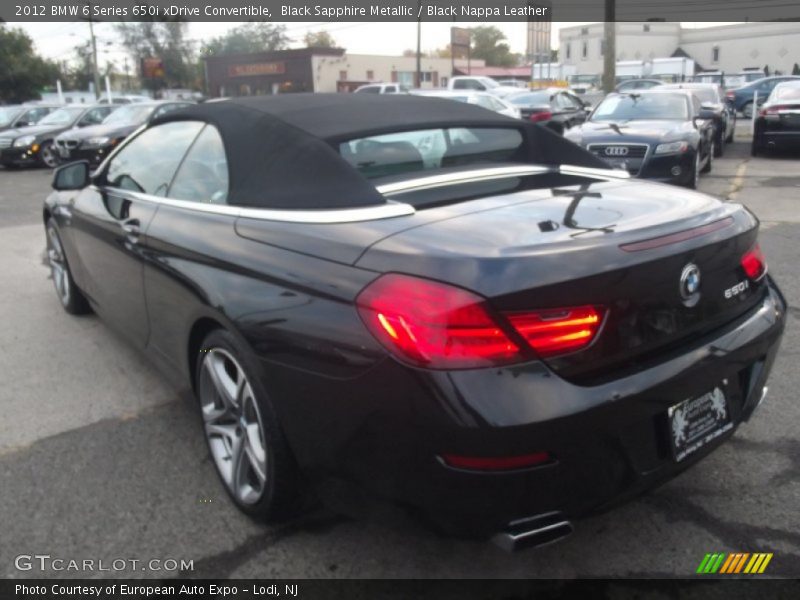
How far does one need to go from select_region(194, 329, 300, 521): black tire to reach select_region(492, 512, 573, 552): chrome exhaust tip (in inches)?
30.8

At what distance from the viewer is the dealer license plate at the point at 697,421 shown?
2223mm

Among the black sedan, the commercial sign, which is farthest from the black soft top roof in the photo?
the commercial sign

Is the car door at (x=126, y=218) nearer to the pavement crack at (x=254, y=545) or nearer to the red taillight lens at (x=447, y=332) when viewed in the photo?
the pavement crack at (x=254, y=545)

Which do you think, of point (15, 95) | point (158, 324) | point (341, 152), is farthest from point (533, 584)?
point (15, 95)

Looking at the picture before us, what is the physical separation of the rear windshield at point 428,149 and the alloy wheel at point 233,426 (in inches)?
38.2

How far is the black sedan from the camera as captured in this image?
9.34 metres

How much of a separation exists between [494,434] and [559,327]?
356mm

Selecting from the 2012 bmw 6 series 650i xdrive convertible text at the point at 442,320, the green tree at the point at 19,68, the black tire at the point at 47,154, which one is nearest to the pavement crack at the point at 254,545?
the 2012 bmw 6 series 650i xdrive convertible text at the point at 442,320

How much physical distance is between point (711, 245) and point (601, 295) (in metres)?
0.55

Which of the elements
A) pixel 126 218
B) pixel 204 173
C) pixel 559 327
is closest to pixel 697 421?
pixel 559 327

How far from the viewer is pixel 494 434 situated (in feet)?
6.20

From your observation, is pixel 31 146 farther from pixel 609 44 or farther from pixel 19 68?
pixel 19 68

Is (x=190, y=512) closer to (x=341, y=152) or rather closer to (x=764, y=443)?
(x=341, y=152)

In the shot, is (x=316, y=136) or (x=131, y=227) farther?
(x=131, y=227)
